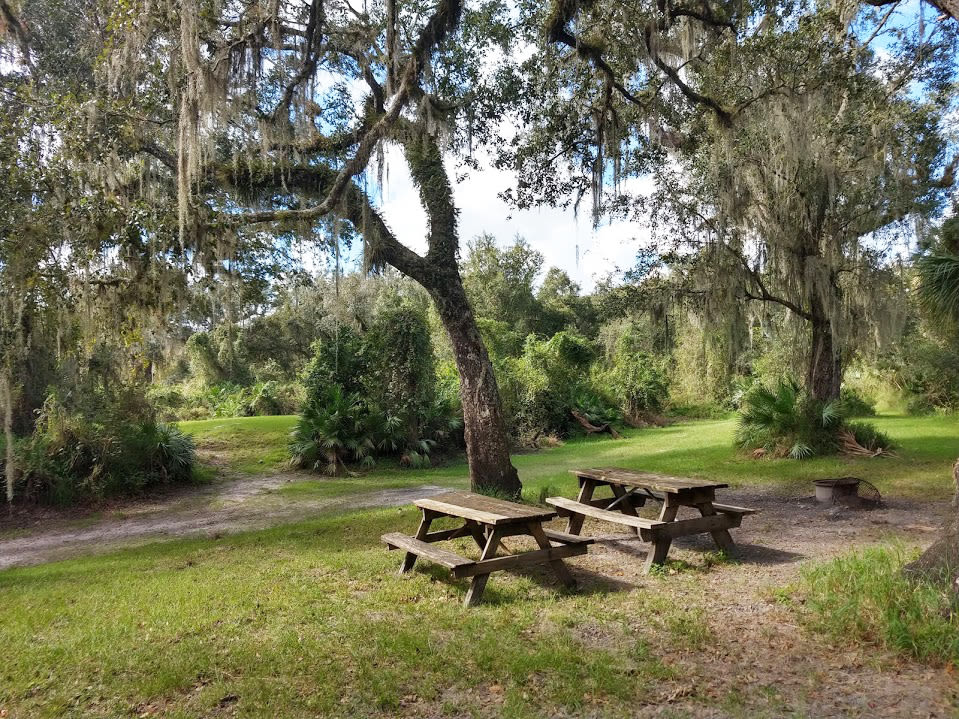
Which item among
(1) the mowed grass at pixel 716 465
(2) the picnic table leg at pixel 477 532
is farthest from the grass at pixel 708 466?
(2) the picnic table leg at pixel 477 532

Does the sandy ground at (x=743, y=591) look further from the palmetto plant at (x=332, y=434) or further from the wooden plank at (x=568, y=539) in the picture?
the palmetto plant at (x=332, y=434)

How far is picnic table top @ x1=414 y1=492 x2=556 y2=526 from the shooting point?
4793mm

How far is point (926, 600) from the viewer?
3.41 metres

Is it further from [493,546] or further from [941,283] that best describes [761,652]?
[941,283]

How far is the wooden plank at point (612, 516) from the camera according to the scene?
17.7 ft

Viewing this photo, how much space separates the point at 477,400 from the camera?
8734mm

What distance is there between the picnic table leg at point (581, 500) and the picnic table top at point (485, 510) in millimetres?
1213

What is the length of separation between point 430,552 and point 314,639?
1214 mm

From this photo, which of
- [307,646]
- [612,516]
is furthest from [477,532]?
[307,646]

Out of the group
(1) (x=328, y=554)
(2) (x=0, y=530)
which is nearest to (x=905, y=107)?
(1) (x=328, y=554)

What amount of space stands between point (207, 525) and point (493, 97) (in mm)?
7255

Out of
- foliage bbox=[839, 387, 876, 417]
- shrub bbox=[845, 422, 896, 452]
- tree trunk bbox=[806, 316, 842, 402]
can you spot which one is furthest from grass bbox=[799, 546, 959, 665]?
foliage bbox=[839, 387, 876, 417]

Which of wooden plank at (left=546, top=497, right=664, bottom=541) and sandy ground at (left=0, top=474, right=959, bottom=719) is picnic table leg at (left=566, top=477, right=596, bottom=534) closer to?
wooden plank at (left=546, top=497, right=664, bottom=541)

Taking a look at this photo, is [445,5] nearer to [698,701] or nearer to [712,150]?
[712,150]
